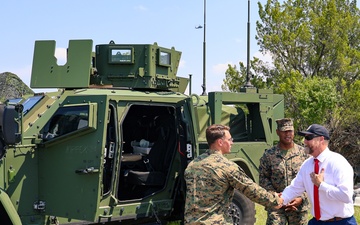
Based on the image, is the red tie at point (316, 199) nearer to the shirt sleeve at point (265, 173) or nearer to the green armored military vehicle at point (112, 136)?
the shirt sleeve at point (265, 173)

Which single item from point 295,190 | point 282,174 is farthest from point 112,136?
point 295,190

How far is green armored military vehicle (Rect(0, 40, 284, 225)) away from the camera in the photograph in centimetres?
591

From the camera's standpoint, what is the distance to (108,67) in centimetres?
773

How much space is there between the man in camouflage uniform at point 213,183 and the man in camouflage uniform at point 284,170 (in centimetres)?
130

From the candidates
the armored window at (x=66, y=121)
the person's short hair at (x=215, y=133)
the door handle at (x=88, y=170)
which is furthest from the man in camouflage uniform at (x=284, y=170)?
the armored window at (x=66, y=121)

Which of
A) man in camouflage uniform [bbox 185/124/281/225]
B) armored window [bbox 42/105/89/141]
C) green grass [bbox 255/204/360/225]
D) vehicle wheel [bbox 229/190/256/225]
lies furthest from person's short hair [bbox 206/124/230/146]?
green grass [bbox 255/204/360/225]

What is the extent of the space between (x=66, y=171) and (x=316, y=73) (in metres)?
22.3

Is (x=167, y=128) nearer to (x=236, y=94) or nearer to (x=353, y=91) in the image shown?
(x=236, y=94)

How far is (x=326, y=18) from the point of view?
26.3m

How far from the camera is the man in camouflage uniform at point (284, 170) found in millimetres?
5777

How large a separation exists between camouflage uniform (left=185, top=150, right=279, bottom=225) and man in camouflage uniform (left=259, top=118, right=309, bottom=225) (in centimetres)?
134

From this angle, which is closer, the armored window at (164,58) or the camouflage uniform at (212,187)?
the camouflage uniform at (212,187)

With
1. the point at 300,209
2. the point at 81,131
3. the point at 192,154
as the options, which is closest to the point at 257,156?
the point at 192,154

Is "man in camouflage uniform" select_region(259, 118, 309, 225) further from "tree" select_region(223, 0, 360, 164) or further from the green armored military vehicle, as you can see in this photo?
"tree" select_region(223, 0, 360, 164)
